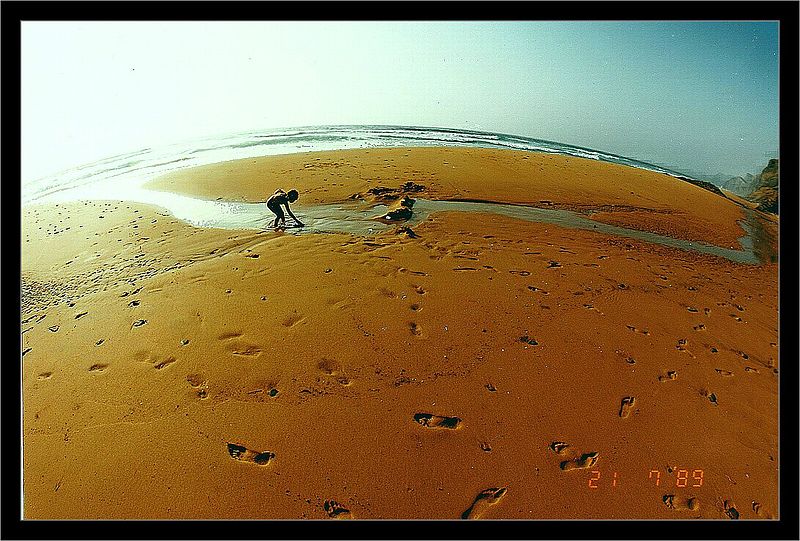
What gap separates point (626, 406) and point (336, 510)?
178 cm

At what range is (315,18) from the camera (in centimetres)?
211

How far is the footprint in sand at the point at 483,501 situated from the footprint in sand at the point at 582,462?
36 cm

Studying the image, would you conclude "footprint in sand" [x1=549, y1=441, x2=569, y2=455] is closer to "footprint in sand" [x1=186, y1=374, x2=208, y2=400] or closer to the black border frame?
the black border frame

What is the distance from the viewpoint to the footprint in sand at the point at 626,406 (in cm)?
251

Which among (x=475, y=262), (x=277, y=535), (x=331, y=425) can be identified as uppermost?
(x=475, y=262)

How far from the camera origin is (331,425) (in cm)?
245

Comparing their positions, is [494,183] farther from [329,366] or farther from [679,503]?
[679,503]

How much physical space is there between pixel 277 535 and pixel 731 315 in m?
3.83

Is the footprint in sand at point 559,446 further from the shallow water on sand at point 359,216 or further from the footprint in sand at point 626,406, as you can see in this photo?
the shallow water on sand at point 359,216

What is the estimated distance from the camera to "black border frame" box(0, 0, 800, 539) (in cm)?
204

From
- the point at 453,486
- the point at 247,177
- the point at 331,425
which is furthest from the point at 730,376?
the point at 247,177

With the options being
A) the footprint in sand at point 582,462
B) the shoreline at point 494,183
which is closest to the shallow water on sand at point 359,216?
the shoreline at point 494,183

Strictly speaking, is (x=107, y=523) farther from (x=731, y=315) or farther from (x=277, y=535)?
(x=731, y=315)
